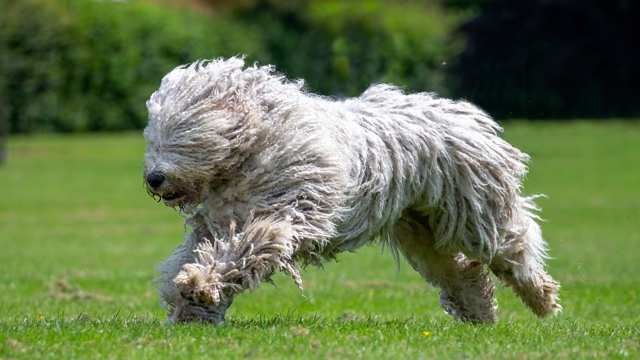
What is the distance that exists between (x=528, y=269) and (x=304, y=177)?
92.0 inches

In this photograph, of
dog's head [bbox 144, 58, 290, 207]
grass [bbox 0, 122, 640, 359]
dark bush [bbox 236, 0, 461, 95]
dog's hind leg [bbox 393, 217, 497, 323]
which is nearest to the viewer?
grass [bbox 0, 122, 640, 359]

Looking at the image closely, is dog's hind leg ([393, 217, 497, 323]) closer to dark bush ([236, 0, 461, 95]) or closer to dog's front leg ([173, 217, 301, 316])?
dog's front leg ([173, 217, 301, 316])

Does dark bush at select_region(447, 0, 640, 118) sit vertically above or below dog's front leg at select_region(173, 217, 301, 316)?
below

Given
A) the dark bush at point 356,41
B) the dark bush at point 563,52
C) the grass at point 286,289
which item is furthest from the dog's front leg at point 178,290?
the dark bush at point 563,52

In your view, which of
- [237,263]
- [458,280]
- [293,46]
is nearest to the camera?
[237,263]

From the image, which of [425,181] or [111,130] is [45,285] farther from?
[111,130]

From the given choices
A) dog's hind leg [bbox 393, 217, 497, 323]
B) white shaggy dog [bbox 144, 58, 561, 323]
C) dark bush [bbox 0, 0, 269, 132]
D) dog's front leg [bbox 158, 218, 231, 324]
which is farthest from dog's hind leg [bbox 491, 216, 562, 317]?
dark bush [bbox 0, 0, 269, 132]

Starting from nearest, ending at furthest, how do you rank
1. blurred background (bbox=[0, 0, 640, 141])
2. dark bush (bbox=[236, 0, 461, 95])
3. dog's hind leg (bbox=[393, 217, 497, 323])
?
dog's hind leg (bbox=[393, 217, 497, 323]) < dark bush (bbox=[236, 0, 461, 95]) < blurred background (bbox=[0, 0, 640, 141])

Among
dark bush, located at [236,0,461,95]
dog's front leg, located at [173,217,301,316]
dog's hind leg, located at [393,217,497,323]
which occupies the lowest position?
dark bush, located at [236,0,461,95]

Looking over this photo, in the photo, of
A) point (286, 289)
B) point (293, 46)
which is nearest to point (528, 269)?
point (286, 289)

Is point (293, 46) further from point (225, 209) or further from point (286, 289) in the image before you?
point (225, 209)

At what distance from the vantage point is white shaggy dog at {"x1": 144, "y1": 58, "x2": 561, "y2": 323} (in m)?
8.24

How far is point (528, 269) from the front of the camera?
10133 mm

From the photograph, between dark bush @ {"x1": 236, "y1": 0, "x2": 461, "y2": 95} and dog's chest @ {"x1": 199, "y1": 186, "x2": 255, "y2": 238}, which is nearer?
dog's chest @ {"x1": 199, "y1": 186, "x2": 255, "y2": 238}
